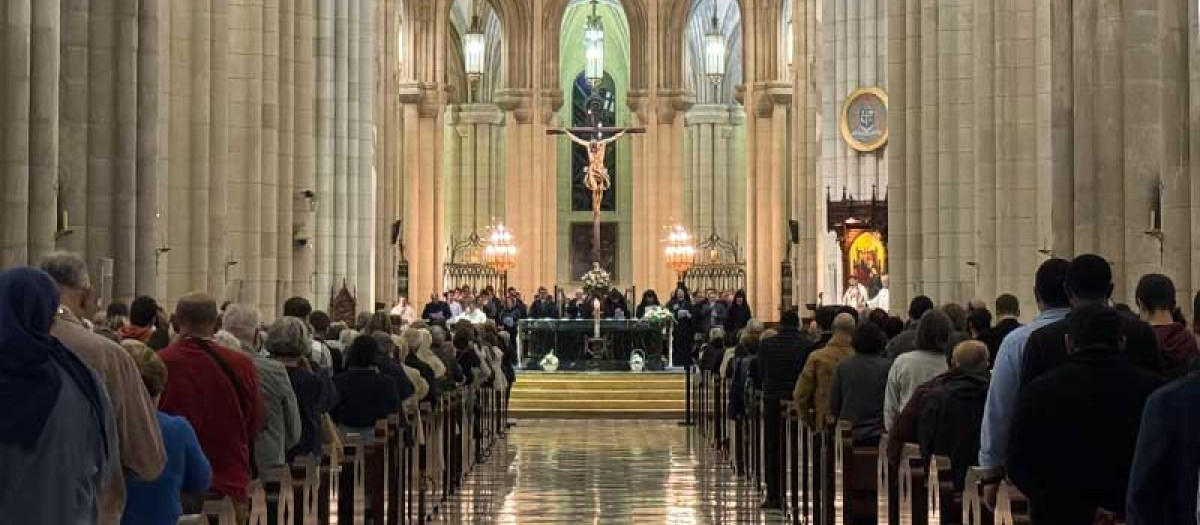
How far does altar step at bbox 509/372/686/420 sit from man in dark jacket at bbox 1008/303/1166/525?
2537cm

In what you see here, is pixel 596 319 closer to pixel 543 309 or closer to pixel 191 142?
pixel 543 309

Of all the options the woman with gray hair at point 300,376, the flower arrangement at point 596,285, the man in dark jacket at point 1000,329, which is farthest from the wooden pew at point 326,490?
the flower arrangement at point 596,285

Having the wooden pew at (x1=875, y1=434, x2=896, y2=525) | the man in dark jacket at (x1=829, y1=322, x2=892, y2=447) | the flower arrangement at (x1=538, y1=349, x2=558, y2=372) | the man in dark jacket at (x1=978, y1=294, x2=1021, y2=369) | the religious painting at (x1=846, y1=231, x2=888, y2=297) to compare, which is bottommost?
the flower arrangement at (x1=538, y1=349, x2=558, y2=372)

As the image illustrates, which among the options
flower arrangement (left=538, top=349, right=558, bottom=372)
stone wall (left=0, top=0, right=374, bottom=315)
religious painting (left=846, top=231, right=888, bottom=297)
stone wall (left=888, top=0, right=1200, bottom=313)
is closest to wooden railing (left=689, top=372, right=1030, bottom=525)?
stone wall (left=888, top=0, right=1200, bottom=313)

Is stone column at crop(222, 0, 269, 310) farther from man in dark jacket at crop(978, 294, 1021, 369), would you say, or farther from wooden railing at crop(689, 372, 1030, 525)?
man in dark jacket at crop(978, 294, 1021, 369)

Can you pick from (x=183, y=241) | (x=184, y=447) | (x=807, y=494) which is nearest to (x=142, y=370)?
(x=184, y=447)

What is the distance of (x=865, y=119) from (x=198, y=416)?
98.3 ft

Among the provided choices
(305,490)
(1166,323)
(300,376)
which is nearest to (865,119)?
(300,376)

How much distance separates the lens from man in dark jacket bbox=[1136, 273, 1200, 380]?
8.95m

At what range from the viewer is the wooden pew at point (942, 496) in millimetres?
8875

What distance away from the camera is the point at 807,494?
47.8 feet

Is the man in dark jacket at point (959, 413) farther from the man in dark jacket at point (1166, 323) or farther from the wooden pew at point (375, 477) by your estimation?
the wooden pew at point (375, 477)

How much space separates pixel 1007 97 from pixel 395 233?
22.2 m

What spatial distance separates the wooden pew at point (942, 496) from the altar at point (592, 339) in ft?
95.0
